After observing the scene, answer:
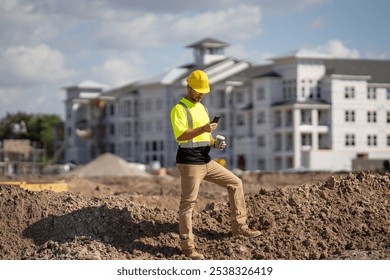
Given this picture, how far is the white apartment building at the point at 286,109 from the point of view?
5622cm

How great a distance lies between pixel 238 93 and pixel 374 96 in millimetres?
13275

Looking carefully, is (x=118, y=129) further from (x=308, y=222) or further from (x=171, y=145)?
(x=308, y=222)

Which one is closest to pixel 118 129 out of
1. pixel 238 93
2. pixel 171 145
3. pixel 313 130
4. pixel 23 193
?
pixel 171 145

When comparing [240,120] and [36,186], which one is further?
[240,120]

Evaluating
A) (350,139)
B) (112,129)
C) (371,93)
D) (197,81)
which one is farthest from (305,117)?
(197,81)

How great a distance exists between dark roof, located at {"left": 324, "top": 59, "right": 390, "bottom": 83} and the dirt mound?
4420cm

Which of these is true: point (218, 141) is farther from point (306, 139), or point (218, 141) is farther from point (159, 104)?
point (159, 104)

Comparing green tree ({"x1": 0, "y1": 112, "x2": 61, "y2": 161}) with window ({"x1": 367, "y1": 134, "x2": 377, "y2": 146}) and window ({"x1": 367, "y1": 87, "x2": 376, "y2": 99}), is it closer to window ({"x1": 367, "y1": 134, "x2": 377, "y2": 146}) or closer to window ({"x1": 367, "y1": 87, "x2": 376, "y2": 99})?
window ({"x1": 367, "y1": 134, "x2": 377, "y2": 146})

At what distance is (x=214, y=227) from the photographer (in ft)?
36.1

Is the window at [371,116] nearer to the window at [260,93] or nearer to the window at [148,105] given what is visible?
the window at [260,93]

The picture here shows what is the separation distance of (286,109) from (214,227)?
1979 inches

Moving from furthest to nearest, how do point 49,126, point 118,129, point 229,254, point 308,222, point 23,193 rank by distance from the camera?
point 49,126, point 118,129, point 23,193, point 308,222, point 229,254

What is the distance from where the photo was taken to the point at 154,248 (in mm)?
10430

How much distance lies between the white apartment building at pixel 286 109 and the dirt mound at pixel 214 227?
41872mm
